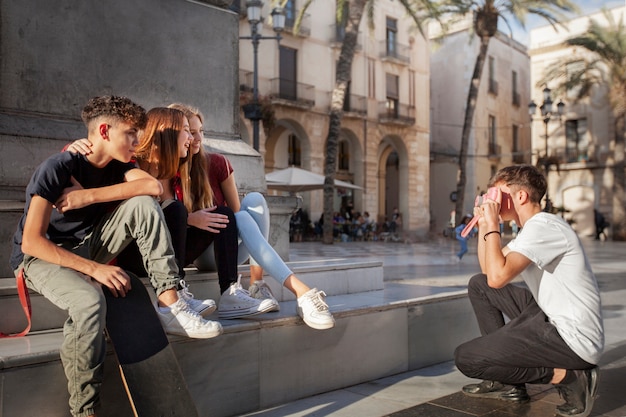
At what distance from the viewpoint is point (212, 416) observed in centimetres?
286

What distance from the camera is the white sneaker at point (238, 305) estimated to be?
3125mm

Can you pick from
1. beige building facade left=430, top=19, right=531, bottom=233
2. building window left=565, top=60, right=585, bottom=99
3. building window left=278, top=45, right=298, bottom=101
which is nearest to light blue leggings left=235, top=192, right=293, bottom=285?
building window left=278, top=45, right=298, bottom=101

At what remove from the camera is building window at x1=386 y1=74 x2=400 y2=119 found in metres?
29.8

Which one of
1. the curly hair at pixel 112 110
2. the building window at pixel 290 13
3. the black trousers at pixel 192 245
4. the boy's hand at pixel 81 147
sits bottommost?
the black trousers at pixel 192 245

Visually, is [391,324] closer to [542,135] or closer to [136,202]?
[136,202]

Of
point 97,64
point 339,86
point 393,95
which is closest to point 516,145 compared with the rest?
point 393,95

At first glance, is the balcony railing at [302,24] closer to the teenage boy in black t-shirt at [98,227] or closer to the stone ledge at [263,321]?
the stone ledge at [263,321]

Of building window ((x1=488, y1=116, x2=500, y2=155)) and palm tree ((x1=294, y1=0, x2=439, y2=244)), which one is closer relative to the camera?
palm tree ((x1=294, y1=0, x2=439, y2=244))

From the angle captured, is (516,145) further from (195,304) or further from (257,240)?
(195,304)

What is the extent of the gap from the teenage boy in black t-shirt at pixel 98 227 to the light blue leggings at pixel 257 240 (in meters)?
0.64

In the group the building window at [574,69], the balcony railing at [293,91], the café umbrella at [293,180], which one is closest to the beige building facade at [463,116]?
the building window at [574,69]

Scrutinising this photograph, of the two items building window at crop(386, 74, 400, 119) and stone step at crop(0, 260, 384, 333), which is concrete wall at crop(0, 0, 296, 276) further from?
building window at crop(386, 74, 400, 119)

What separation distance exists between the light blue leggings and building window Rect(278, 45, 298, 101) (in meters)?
21.7

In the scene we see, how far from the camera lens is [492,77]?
3622 centimetres
